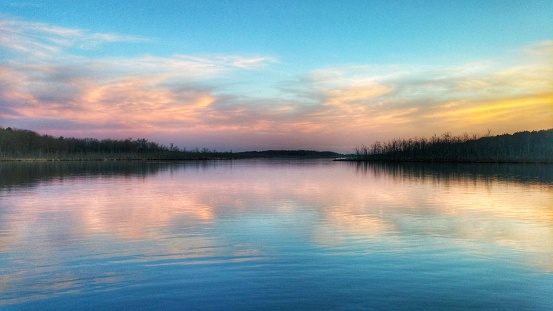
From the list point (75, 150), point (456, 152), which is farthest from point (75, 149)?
point (456, 152)

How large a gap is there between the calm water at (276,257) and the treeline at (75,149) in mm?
71250

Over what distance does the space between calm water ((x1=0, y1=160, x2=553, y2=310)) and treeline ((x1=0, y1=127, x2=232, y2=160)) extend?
234 ft

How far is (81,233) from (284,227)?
13.9ft

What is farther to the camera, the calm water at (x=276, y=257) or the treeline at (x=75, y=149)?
the treeline at (x=75, y=149)

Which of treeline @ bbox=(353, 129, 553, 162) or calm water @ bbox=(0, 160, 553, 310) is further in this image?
treeline @ bbox=(353, 129, 553, 162)

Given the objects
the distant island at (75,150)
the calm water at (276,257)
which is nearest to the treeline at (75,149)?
the distant island at (75,150)

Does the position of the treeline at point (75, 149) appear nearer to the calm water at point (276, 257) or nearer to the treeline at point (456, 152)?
the treeline at point (456, 152)

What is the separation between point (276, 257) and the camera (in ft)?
22.7

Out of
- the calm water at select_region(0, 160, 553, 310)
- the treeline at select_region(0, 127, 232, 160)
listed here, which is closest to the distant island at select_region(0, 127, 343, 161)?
the treeline at select_region(0, 127, 232, 160)

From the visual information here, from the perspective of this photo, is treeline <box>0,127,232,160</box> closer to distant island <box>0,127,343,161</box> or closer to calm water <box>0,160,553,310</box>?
distant island <box>0,127,343,161</box>

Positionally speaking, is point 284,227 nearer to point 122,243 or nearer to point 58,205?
point 122,243

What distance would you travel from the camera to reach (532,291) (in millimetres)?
5242

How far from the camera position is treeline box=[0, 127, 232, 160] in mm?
76750

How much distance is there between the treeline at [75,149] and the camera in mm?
76750
